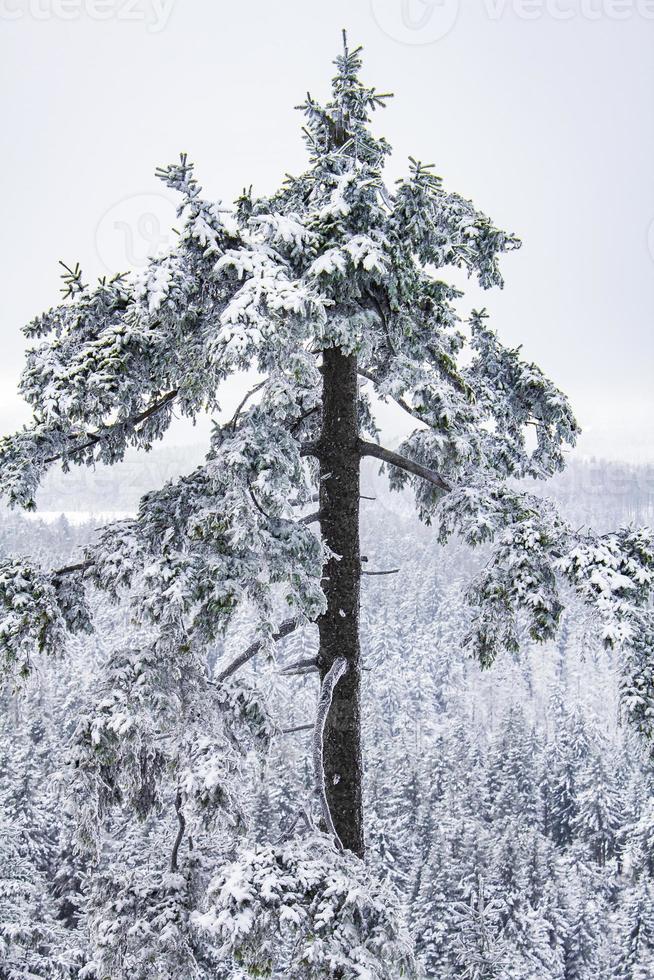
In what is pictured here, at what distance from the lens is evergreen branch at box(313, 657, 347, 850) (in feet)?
18.2

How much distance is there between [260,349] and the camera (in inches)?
191

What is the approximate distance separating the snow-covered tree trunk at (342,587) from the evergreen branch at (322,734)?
0.19 metres

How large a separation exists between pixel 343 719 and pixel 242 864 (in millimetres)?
1780

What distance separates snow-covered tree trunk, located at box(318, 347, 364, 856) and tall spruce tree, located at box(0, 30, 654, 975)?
0.06 feet

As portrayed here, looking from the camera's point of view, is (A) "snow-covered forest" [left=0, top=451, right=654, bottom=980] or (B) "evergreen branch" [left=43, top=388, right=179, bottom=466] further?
(B) "evergreen branch" [left=43, top=388, right=179, bottom=466]

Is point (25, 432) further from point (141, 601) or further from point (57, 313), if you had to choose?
point (141, 601)

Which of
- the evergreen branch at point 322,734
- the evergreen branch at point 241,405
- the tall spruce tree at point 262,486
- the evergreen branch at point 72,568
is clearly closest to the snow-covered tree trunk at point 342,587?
the tall spruce tree at point 262,486

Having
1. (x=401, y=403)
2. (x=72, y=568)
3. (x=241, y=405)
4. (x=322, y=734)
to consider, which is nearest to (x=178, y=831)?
(x=322, y=734)

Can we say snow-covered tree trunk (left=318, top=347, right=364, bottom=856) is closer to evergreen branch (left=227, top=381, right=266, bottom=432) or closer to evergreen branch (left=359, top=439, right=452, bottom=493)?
evergreen branch (left=359, top=439, right=452, bottom=493)

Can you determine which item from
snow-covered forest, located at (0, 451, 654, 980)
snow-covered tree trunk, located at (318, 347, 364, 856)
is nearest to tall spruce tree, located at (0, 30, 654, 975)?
snow-covered tree trunk, located at (318, 347, 364, 856)

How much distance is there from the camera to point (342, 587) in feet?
21.0

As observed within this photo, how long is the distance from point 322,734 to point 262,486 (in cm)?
192

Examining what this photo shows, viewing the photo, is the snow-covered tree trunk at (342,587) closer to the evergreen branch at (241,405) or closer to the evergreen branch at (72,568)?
the evergreen branch at (241,405)

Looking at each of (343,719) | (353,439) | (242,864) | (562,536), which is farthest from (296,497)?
(242,864)
